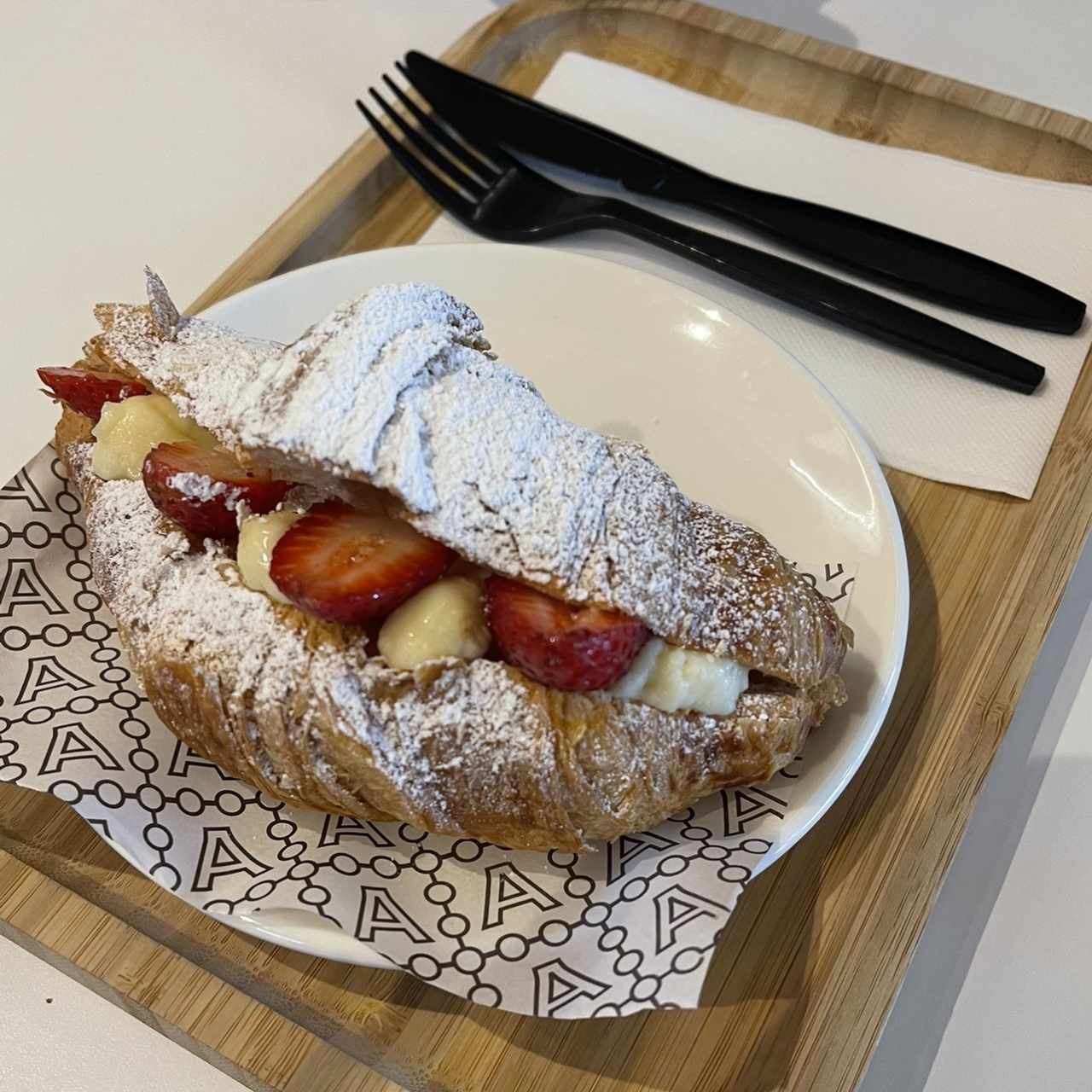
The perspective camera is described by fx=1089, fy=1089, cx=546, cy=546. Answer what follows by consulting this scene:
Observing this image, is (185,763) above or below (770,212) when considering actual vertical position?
below

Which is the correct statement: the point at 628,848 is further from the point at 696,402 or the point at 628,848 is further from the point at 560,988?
the point at 696,402

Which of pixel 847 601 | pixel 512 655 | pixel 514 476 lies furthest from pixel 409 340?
pixel 847 601

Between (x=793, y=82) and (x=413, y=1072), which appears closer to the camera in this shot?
(x=413, y=1072)

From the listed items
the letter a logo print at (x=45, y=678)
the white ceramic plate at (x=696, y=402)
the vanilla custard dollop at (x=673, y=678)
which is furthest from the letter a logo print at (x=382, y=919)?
the letter a logo print at (x=45, y=678)

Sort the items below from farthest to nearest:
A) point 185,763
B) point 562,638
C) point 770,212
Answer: point 770,212 → point 185,763 → point 562,638

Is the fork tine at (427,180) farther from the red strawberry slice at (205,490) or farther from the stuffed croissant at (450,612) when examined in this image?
the red strawberry slice at (205,490)

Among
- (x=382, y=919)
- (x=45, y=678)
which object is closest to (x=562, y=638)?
(x=382, y=919)

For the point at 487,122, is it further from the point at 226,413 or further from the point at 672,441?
the point at 226,413
